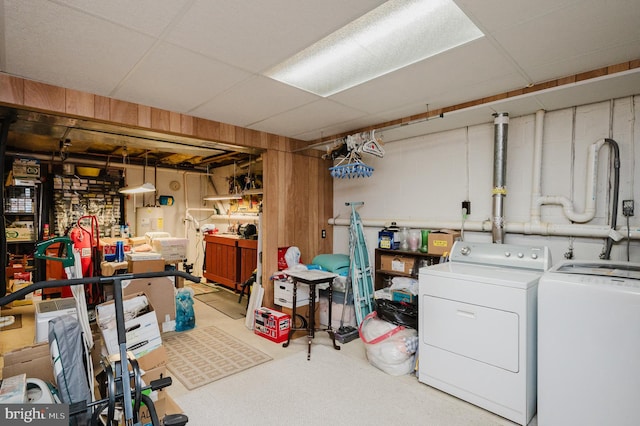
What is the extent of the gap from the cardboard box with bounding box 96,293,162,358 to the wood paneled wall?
1666 millimetres

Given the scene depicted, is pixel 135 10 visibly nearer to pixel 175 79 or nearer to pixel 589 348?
pixel 175 79

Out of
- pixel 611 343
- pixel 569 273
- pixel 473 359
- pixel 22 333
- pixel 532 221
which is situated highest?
pixel 532 221

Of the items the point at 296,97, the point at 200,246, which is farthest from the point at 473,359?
the point at 200,246

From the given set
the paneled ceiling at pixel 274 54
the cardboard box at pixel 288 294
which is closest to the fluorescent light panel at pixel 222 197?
the cardboard box at pixel 288 294

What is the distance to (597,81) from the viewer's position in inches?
91.5

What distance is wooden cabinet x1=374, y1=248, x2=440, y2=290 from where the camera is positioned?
3.63 meters

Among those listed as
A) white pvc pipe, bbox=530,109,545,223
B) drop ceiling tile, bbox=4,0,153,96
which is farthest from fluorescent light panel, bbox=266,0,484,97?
white pvc pipe, bbox=530,109,545,223

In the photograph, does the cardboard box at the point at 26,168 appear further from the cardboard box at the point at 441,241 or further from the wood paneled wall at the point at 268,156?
the cardboard box at the point at 441,241

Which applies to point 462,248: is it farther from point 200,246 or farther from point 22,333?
Result: point 200,246

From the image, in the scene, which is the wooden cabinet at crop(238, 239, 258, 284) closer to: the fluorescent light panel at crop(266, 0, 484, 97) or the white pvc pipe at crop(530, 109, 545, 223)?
the fluorescent light panel at crop(266, 0, 484, 97)

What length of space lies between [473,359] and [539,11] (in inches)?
91.7

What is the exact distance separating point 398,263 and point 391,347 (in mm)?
1118

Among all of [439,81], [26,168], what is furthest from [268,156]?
[26,168]

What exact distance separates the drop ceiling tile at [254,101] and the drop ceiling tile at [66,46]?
30.9 inches
